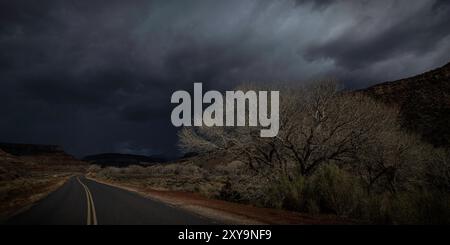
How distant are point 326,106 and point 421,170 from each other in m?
14.9

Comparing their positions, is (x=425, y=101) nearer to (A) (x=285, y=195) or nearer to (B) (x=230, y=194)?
(B) (x=230, y=194)

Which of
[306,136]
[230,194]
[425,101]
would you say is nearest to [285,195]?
[306,136]

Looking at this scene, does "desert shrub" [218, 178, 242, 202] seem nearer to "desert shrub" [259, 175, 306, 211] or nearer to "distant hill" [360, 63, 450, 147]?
"desert shrub" [259, 175, 306, 211]

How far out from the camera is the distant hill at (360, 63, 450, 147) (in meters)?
42.4

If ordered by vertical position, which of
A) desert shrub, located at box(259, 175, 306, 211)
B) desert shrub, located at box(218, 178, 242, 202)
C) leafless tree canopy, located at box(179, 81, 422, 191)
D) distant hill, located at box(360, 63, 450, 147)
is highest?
distant hill, located at box(360, 63, 450, 147)

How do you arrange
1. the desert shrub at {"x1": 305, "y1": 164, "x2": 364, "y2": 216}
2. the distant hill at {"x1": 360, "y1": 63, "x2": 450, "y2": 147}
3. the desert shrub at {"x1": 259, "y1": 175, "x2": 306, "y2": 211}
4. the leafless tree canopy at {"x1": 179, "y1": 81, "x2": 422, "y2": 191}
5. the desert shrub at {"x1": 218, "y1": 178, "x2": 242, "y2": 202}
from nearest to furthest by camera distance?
1. the desert shrub at {"x1": 305, "y1": 164, "x2": 364, "y2": 216}
2. the desert shrub at {"x1": 259, "y1": 175, "x2": 306, "y2": 211}
3. the leafless tree canopy at {"x1": 179, "y1": 81, "x2": 422, "y2": 191}
4. the desert shrub at {"x1": 218, "y1": 178, "x2": 242, "y2": 202}
5. the distant hill at {"x1": 360, "y1": 63, "x2": 450, "y2": 147}

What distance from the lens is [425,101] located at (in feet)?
175

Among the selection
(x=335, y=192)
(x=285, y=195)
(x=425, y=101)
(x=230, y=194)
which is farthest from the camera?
Answer: (x=425, y=101)

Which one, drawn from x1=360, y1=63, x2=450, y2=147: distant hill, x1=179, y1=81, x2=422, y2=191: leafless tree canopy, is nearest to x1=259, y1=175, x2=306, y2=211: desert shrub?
x1=179, y1=81, x2=422, y2=191: leafless tree canopy

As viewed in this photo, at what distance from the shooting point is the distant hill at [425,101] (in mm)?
42391

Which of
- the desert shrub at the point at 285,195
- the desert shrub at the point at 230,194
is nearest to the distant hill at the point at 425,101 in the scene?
the desert shrub at the point at 230,194
